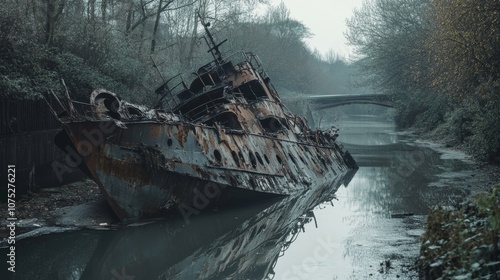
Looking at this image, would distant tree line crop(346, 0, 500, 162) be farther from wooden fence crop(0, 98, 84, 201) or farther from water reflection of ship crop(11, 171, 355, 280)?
wooden fence crop(0, 98, 84, 201)

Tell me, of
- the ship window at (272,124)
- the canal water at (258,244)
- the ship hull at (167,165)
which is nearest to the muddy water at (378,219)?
the canal water at (258,244)

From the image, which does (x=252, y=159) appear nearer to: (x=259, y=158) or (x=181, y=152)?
(x=259, y=158)

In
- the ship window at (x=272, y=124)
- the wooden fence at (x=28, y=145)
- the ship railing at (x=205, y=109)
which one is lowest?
the ship window at (x=272, y=124)

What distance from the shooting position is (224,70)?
74.7 feet

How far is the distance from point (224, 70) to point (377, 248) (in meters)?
12.3

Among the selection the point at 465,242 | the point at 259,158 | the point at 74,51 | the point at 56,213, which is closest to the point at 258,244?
the point at 259,158

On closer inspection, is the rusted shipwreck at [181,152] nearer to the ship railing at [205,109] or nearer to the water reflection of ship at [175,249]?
the ship railing at [205,109]

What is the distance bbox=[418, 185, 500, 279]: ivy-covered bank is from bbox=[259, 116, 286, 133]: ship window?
12100 millimetres

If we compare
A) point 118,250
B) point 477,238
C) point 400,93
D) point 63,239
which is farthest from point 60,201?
point 400,93

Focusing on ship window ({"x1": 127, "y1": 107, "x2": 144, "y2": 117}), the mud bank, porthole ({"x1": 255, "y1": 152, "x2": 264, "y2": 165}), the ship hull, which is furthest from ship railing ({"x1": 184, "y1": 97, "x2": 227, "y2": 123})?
the mud bank

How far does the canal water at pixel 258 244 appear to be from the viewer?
11.3 m

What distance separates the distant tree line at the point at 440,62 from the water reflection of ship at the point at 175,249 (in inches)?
329

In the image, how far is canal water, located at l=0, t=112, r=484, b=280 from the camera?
11.3m

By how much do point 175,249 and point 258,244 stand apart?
2176 millimetres
